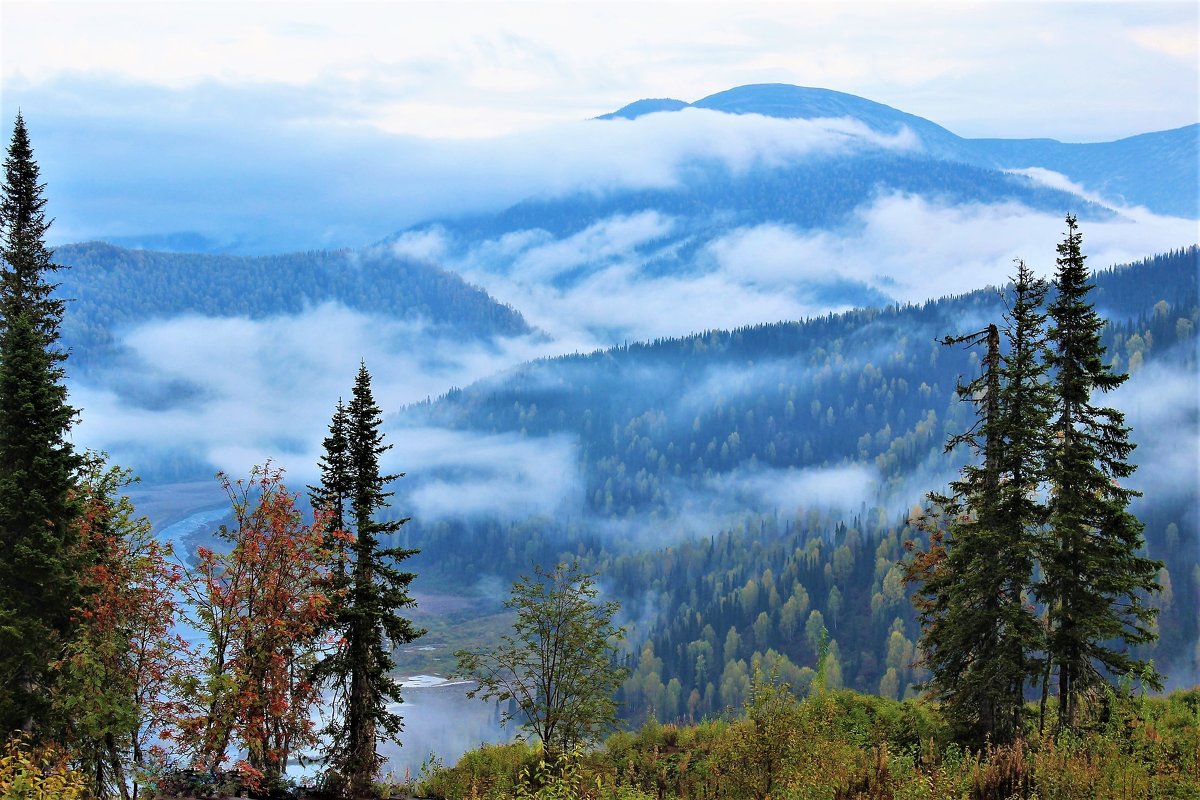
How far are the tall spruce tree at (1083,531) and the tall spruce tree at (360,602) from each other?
72.1 ft

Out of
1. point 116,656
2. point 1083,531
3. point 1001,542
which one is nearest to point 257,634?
point 116,656

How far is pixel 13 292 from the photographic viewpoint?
43.7 meters

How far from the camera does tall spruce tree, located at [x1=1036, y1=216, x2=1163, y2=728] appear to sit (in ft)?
102

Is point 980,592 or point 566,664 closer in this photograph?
point 980,592

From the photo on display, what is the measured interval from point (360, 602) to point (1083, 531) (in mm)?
24681

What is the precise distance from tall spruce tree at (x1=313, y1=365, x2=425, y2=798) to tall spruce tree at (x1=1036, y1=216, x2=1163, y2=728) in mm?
21988

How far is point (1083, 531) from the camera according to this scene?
31078 millimetres

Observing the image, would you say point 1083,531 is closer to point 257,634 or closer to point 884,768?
point 884,768

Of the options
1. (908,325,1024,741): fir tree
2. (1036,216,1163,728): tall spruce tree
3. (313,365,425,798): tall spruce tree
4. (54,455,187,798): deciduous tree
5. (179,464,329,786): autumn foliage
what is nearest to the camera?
(179,464,329,786): autumn foliage

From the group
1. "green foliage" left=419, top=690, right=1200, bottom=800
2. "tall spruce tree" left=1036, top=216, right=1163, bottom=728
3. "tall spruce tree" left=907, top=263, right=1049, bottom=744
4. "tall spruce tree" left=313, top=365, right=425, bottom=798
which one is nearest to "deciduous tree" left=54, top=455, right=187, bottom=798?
"tall spruce tree" left=313, top=365, right=425, bottom=798

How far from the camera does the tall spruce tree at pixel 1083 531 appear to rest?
31.1 metres

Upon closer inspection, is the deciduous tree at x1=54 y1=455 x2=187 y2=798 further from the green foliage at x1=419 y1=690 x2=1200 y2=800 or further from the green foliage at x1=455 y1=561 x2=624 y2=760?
the green foliage at x1=455 y1=561 x2=624 y2=760

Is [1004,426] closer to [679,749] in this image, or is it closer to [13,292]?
[679,749]

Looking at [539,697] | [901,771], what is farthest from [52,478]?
[901,771]
